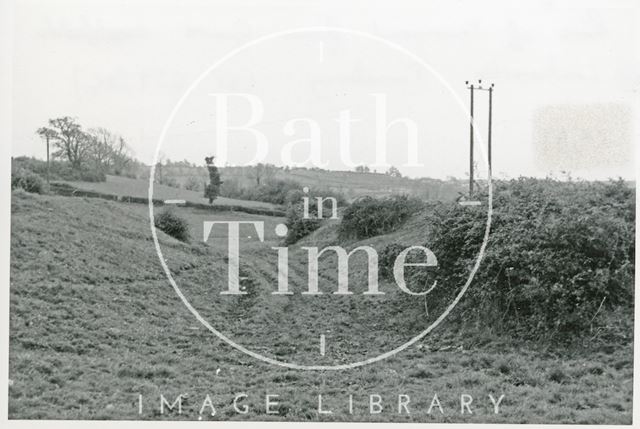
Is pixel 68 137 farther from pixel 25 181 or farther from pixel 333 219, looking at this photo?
pixel 333 219

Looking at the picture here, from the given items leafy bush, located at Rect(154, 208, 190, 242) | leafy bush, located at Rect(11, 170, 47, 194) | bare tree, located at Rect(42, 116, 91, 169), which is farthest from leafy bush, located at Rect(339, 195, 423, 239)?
leafy bush, located at Rect(11, 170, 47, 194)

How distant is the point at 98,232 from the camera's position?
847 cm

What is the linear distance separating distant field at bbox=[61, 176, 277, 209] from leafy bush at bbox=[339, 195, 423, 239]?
0.68m

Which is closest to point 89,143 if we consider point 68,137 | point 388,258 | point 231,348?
point 68,137

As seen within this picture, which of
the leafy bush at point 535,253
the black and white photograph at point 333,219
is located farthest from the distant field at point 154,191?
the leafy bush at point 535,253

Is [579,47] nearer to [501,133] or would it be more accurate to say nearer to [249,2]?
[501,133]

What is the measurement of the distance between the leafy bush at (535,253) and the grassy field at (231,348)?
27 cm

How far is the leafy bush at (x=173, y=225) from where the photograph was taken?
26.9 ft

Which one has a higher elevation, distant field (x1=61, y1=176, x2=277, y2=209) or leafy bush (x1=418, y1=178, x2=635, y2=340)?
distant field (x1=61, y1=176, x2=277, y2=209)

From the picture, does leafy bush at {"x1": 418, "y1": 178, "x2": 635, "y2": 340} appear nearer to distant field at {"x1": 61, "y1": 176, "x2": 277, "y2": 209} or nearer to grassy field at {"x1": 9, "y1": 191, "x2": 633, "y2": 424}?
grassy field at {"x1": 9, "y1": 191, "x2": 633, "y2": 424}

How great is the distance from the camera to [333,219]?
8.11 m

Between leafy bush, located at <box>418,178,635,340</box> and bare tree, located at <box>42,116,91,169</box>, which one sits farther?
bare tree, located at <box>42,116,91,169</box>

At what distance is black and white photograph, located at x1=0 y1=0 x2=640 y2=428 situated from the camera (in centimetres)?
795

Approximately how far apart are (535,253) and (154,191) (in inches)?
133
